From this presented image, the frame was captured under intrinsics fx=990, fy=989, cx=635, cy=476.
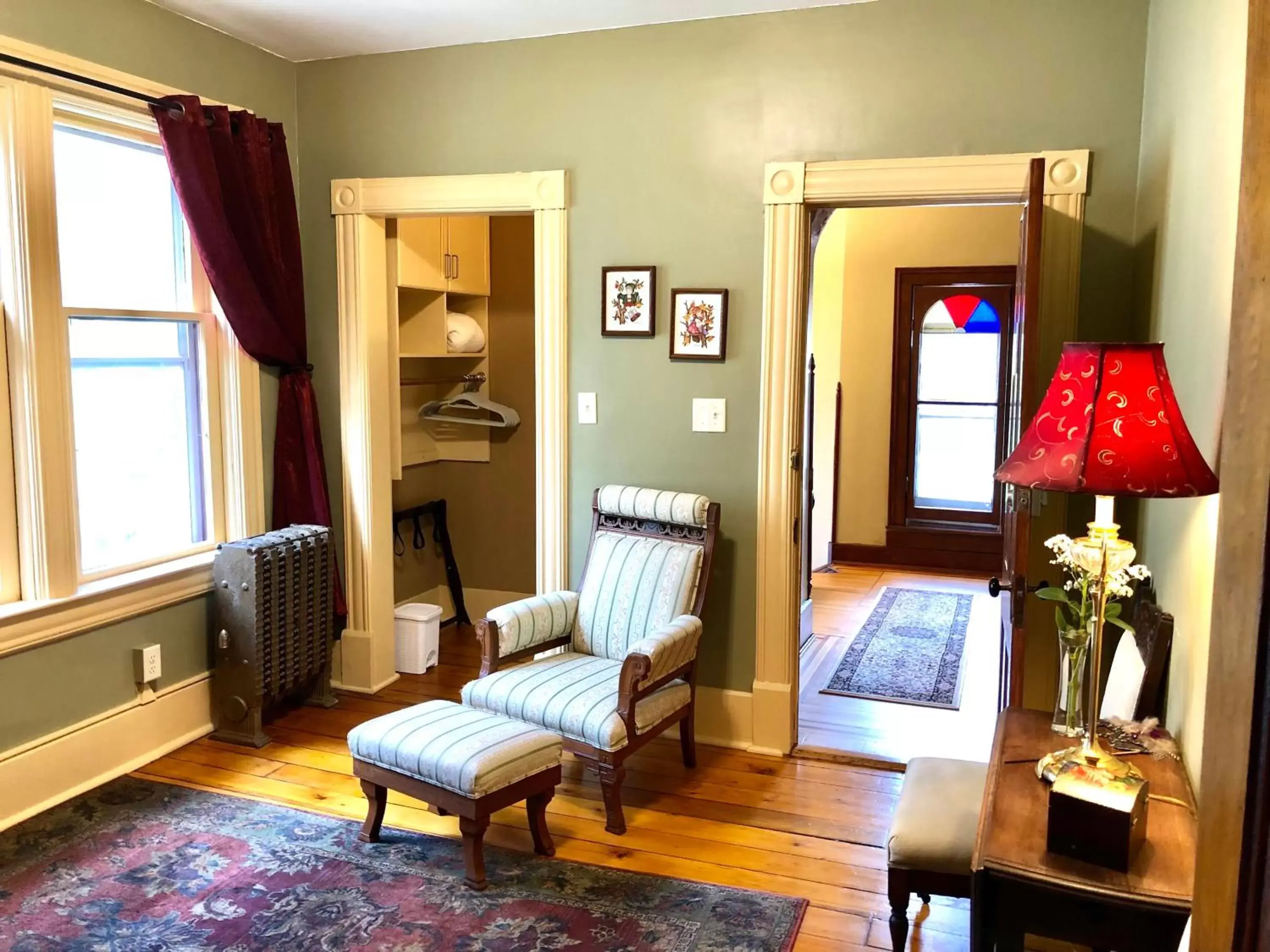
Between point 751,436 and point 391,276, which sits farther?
point 391,276

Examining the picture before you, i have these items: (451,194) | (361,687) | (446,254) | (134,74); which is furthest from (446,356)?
(134,74)

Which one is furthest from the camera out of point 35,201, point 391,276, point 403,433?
point 403,433

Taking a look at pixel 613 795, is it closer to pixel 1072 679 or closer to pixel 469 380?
pixel 1072 679

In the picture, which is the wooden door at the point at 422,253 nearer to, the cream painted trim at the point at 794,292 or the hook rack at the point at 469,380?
the hook rack at the point at 469,380

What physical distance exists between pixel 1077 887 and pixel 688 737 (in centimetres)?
203

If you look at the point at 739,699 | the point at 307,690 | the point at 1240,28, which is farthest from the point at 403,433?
the point at 1240,28

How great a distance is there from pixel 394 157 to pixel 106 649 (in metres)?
2.16

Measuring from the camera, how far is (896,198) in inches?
133

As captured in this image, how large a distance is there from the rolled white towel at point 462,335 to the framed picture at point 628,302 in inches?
58.1

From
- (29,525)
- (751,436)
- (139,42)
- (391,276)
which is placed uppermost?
(139,42)

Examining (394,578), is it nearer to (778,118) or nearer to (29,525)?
(29,525)

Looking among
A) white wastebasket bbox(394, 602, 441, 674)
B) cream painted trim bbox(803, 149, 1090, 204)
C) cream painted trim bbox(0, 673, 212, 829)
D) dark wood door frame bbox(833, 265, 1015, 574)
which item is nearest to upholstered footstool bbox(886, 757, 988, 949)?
cream painted trim bbox(803, 149, 1090, 204)

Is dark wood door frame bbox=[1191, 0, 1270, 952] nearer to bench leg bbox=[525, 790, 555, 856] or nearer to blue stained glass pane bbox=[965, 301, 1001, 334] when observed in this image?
bench leg bbox=[525, 790, 555, 856]

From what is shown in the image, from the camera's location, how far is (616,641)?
3566 millimetres
